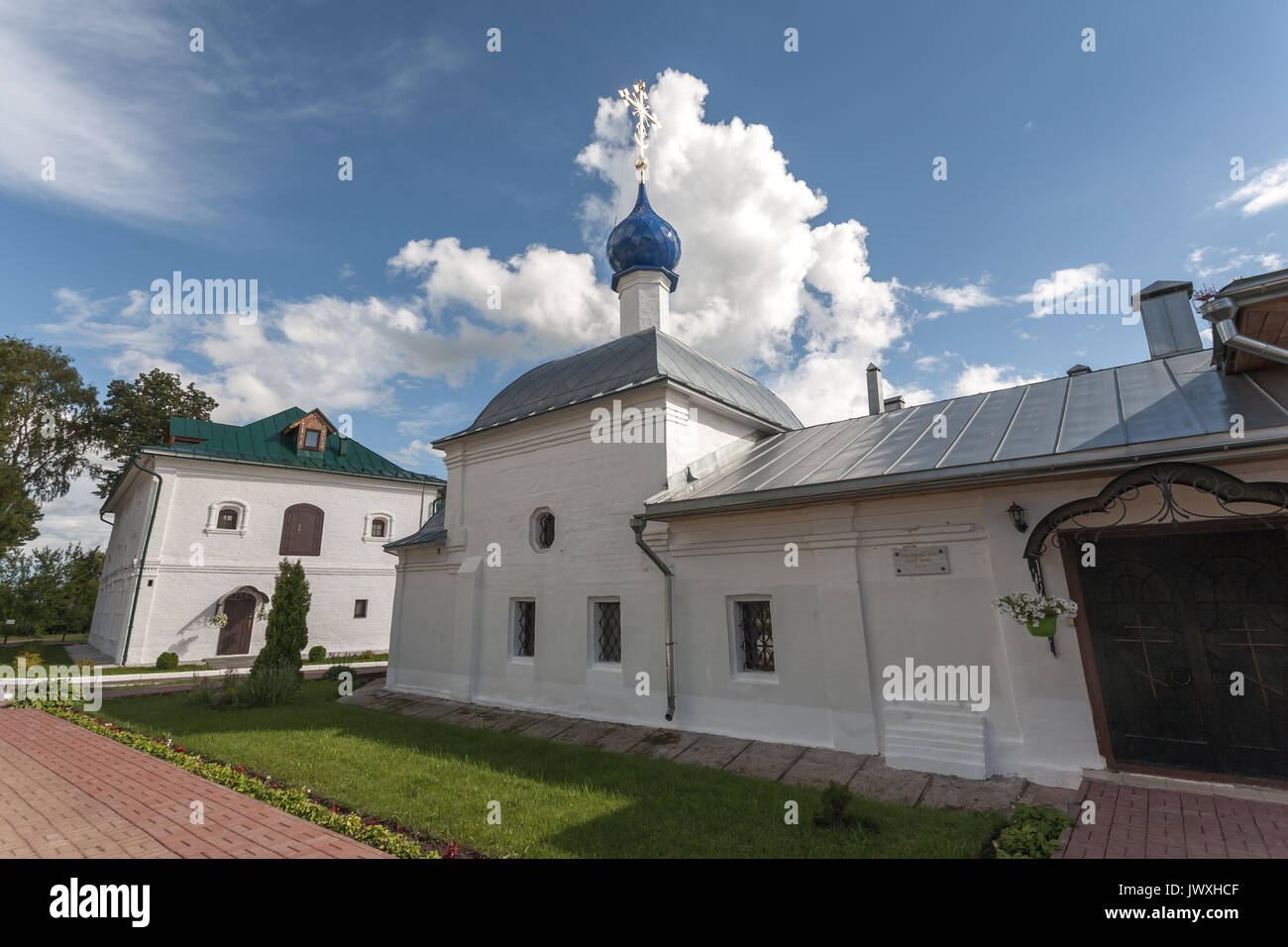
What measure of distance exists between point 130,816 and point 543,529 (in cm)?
650

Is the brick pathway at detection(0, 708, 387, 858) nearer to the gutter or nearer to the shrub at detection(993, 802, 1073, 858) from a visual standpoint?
the shrub at detection(993, 802, 1073, 858)

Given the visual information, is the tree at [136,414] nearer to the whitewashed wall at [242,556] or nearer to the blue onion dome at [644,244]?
the whitewashed wall at [242,556]

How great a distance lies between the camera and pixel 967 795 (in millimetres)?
5422

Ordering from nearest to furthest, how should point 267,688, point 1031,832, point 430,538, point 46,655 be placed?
1. point 1031,832
2. point 267,688
3. point 430,538
4. point 46,655

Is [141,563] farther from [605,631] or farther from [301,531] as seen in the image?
[605,631]

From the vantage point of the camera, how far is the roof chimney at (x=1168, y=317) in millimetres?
9281

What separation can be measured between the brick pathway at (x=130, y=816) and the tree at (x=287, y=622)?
686 cm

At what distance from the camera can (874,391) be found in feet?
39.9

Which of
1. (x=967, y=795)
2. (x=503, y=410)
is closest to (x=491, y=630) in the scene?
(x=503, y=410)

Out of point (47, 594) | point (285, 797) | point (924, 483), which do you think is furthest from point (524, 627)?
point (47, 594)

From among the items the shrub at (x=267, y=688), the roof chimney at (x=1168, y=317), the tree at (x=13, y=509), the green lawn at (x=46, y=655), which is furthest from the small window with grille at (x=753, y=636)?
the tree at (x=13, y=509)

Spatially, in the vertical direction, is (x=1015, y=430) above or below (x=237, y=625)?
above

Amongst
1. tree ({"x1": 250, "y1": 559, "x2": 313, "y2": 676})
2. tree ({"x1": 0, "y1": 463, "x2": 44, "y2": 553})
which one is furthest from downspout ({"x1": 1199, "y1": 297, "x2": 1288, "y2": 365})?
tree ({"x1": 0, "y1": 463, "x2": 44, "y2": 553})

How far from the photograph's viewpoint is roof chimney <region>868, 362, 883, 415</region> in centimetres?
1207
